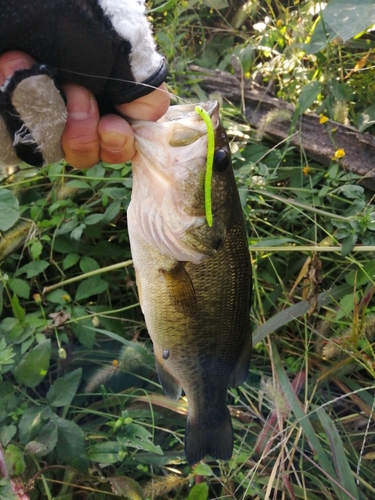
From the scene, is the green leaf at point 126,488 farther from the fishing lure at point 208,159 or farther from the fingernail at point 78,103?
the fingernail at point 78,103

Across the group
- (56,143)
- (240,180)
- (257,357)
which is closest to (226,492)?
(257,357)

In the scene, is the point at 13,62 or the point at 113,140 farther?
the point at 113,140

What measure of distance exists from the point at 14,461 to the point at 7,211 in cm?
72

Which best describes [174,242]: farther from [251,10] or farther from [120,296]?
[251,10]

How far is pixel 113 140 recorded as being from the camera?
974 mm

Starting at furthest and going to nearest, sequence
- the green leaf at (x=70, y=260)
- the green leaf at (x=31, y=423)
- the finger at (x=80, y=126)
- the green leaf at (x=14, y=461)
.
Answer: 1. the green leaf at (x=70, y=260)
2. the green leaf at (x=31, y=423)
3. the green leaf at (x=14, y=461)
4. the finger at (x=80, y=126)

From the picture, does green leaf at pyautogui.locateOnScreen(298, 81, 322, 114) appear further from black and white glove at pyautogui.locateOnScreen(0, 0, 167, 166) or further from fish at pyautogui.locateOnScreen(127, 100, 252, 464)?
black and white glove at pyautogui.locateOnScreen(0, 0, 167, 166)

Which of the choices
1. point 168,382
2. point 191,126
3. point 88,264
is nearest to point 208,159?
point 191,126

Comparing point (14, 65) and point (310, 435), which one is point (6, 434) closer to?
point (310, 435)

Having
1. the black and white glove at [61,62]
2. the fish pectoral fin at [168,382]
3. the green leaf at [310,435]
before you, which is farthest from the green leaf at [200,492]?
the black and white glove at [61,62]

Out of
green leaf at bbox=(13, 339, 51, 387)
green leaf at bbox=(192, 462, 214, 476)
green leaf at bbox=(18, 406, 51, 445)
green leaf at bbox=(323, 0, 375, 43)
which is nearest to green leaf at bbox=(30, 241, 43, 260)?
green leaf at bbox=(13, 339, 51, 387)

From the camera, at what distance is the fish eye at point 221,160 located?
1.09 m

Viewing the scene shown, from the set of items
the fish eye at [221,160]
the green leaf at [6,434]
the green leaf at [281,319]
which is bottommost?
the green leaf at [281,319]

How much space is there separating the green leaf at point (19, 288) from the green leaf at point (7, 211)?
349 mm
